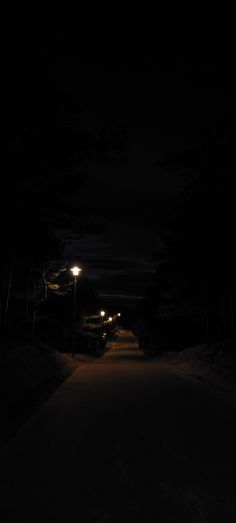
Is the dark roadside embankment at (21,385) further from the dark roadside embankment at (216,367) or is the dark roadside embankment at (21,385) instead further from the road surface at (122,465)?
the dark roadside embankment at (216,367)

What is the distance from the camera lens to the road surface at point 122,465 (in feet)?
16.3

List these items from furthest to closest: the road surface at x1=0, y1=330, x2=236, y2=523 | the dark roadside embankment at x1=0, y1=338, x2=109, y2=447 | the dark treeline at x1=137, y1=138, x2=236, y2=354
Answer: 1. the dark treeline at x1=137, y1=138, x2=236, y2=354
2. the dark roadside embankment at x1=0, y1=338, x2=109, y2=447
3. the road surface at x1=0, y1=330, x2=236, y2=523

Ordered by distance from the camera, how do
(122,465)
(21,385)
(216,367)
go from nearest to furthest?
(122,465), (21,385), (216,367)

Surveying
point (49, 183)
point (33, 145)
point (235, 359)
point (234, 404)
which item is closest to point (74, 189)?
point (49, 183)

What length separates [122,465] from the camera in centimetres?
663

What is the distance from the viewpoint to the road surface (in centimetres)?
498

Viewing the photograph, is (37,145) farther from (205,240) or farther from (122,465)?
(205,240)

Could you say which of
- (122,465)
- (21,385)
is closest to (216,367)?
(21,385)

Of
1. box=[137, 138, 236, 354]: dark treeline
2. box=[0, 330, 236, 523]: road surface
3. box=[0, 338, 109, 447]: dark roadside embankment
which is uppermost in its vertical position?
box=[137, 138, 236, 354]: dark treeline

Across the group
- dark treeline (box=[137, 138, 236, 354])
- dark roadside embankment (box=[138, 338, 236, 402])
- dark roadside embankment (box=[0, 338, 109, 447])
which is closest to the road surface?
dark roadside embankment (box=[0, 338, 109, 447])

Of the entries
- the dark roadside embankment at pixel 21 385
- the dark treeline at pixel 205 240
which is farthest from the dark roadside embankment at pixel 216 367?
the dark roadside embankment at pixel 21 385

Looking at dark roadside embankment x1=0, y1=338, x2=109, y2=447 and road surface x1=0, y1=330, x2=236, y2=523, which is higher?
dark roadside embankment x1=0, y1=338, x2=109, y2=447

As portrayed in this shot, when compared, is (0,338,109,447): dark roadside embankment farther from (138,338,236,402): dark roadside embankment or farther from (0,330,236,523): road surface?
(138,338,236,402): dark roadside embankment

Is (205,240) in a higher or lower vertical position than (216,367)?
higher
